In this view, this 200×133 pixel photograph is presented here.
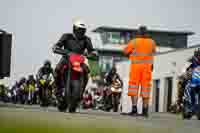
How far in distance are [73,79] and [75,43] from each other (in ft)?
2.08

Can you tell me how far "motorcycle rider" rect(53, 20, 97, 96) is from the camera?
13539mm

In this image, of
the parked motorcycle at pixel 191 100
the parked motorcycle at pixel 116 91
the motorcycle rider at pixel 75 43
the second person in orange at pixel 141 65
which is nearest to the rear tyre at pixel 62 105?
the motorcycle rider at pixel 75 43

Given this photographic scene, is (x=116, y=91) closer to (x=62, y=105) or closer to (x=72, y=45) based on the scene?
(x=62, y=105)

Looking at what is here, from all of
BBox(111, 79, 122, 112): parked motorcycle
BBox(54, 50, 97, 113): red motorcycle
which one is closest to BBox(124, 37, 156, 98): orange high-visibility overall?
BBox(54, 50, 97, 113): red motorcycle

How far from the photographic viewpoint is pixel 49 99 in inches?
928

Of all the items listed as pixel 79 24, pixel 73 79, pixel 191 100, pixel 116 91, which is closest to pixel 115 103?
pixel 116 91

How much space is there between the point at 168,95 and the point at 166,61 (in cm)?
302

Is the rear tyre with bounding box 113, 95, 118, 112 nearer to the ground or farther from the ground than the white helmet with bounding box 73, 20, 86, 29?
nearer to the ground

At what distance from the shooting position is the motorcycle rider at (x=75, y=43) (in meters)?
13.5

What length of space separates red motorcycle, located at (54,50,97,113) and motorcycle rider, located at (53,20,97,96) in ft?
0.34

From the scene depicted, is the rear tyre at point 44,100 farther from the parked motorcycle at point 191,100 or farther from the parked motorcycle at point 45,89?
the parked motorcycle at point 191,100

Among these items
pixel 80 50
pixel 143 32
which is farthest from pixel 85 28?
pixel 143 32

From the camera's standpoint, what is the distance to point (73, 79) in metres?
13.4

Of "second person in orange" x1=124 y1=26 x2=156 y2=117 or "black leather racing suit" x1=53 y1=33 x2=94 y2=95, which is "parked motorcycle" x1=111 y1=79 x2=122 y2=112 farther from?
"black leather racing suit" x1=53 y1=33 x2=94 y2=95
